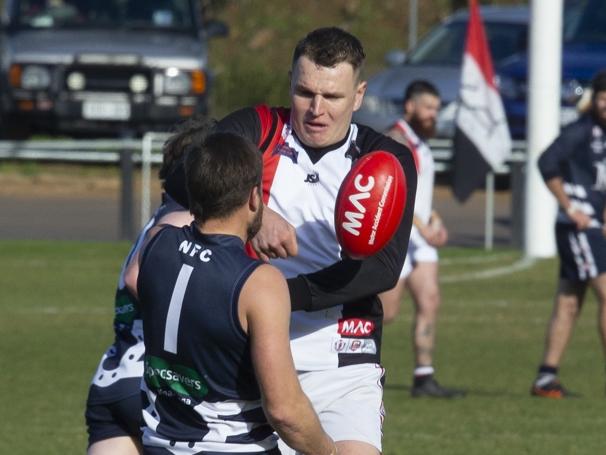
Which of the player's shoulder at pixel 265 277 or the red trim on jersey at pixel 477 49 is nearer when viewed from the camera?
the player's shoulder at pixel 265 277

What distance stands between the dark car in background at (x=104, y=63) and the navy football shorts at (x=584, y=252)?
38.8ft

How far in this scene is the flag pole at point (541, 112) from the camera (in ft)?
56.0

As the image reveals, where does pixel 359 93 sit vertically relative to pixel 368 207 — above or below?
above

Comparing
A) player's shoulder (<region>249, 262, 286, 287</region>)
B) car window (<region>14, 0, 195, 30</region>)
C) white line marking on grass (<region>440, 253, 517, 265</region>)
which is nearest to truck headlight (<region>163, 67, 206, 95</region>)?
car window (<region>14, 0, 195, 30</region>)

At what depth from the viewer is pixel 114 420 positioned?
5754mm

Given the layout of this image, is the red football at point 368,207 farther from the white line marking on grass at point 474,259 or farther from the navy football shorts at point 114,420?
the white line marking on grass at point 474,259

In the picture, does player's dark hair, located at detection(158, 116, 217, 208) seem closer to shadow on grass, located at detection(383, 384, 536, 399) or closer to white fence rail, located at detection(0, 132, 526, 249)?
shadow on grass, located at detection(383, 384, 536, 399)

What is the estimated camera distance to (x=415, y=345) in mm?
10047

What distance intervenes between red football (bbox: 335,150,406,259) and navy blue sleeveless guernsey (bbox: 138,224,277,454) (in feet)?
1.78

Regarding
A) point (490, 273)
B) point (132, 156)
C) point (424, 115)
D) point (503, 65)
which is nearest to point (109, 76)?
point (132, 156)

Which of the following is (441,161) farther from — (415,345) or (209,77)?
(415,345)

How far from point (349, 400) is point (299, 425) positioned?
75 centimetres

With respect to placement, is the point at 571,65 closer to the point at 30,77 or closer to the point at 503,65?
the point at 503,65

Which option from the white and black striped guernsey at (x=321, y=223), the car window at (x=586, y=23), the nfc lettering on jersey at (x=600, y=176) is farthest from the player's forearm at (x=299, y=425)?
the car window at (x=586, y=23)
